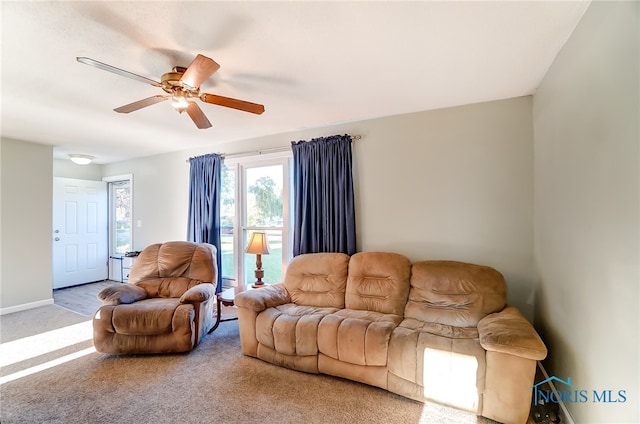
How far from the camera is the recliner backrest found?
126 inches

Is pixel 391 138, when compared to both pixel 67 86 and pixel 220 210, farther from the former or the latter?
pixel 67 86

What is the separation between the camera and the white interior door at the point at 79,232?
200 inches

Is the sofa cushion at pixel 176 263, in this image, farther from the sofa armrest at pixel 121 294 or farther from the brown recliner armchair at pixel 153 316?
the sofa armrest at pixel 121 294

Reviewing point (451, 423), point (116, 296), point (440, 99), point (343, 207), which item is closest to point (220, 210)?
point (116, 296)

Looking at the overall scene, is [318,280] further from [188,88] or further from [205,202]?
[205,202]

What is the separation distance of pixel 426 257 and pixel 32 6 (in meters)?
3.46

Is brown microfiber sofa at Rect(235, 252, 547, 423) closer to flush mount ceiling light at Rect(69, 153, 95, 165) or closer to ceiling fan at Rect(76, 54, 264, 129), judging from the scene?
ceiling fan at Rect(76, 54, 264, 129)

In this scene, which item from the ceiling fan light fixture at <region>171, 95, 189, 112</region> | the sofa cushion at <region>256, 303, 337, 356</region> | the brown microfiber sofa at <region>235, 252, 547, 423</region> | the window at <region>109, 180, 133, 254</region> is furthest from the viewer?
the window at <region>109, 180, 133, 254</region>

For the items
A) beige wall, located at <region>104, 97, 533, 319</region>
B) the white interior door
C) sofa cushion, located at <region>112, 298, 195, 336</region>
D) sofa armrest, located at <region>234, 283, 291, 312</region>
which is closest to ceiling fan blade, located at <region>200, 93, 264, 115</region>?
beige wall, located at <region>104, 97, 533, 319</region>

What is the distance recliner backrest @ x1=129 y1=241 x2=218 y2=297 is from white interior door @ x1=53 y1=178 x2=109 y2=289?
9.95 ft

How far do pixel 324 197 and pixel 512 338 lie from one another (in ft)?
7.31

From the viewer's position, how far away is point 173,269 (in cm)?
331

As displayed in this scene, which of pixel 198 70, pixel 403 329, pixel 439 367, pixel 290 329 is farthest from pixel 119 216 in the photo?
pixel 439 367

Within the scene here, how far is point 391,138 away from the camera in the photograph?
3162 millimetres
